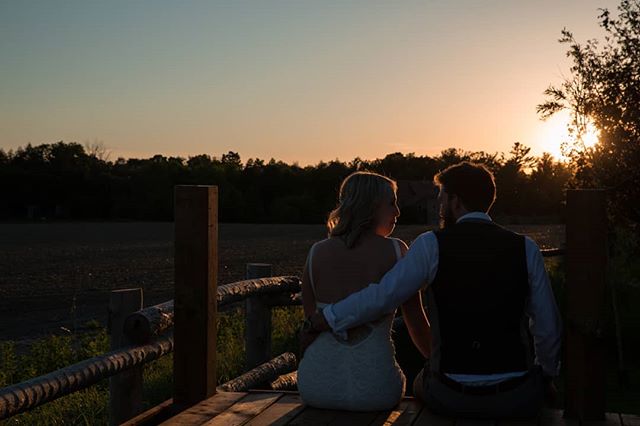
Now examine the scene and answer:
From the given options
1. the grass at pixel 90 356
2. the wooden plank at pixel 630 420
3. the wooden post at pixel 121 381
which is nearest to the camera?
the wooden plank at pixel 630 420

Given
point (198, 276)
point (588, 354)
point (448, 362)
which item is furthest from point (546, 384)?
point (198, 276)

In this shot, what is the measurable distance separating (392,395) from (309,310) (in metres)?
0.55

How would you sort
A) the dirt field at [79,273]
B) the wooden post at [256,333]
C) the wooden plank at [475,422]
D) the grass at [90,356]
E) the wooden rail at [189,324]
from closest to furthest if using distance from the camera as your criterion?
the wooden plank at [475,422], the wooden rail at [189,324], the grass at [90,356], the wooden post at [256,333], the dirt field at [79,273]

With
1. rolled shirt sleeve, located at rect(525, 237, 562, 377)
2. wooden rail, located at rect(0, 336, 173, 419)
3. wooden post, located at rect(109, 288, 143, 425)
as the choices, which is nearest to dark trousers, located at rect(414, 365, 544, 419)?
rolled shirt sleeve, located at rect(525, 237, 562, 377)

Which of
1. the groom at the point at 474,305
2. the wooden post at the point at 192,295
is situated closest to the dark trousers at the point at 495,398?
the groom at the point at 474,305

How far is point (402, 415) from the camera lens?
4.03 metres

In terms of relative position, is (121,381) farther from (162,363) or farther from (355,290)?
(162,363)

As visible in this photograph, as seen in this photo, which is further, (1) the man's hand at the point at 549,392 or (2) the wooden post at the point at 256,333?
(2) the wooden post at the point at 256,333

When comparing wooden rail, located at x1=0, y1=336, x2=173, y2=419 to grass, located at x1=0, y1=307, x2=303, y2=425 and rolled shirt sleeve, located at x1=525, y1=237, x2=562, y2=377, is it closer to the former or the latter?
grass, located at x1=0, y1=307, x2=303, y2=425

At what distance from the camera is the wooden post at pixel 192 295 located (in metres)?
4.49

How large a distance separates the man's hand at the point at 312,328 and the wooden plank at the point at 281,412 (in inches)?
11.7

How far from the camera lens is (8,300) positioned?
19.1 meters

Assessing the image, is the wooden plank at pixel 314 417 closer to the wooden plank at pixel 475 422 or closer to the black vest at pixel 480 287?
the wooden plank at pixel 475 422

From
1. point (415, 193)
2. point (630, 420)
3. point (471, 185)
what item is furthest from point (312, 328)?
point (415, 193)
